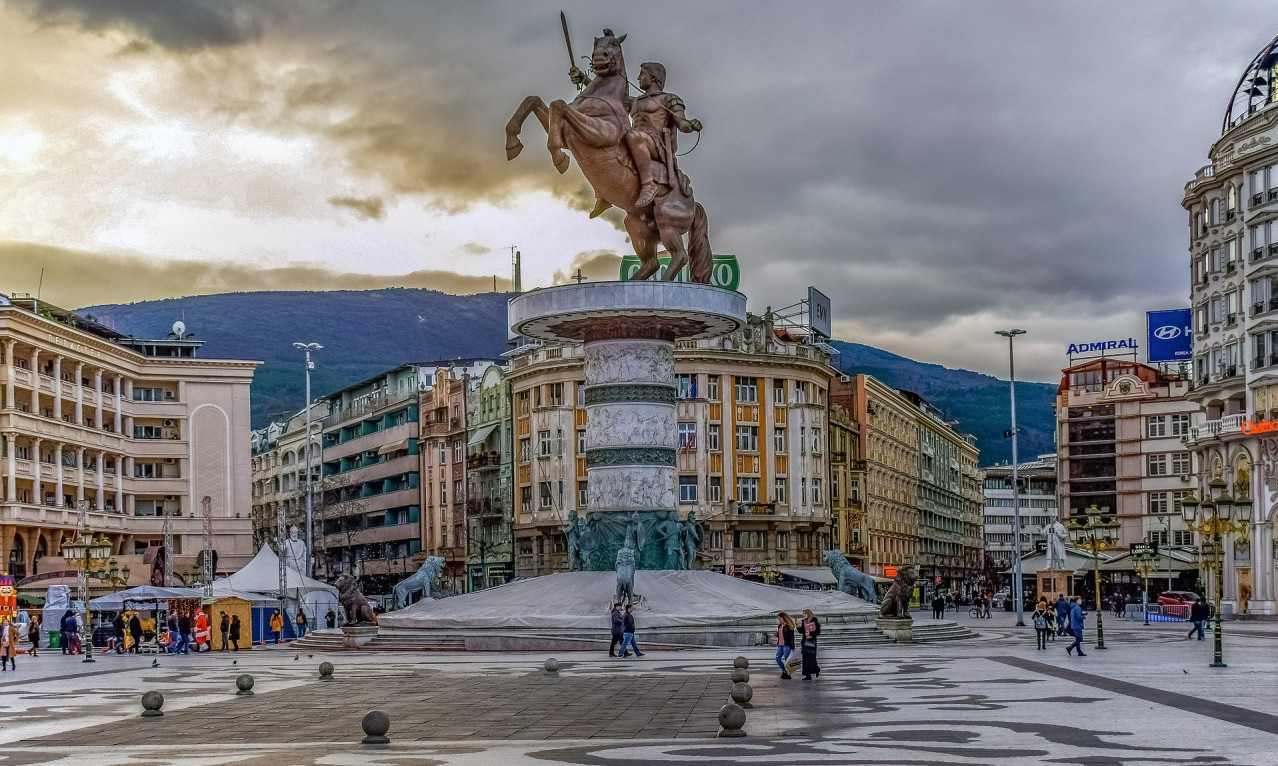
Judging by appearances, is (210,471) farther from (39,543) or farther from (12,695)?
(12,695)

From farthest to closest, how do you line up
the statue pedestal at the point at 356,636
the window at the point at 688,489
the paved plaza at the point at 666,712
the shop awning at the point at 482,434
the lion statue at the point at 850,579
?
1. the shop awning at the point at 482,434
2. the window at the point at 688,489
3. the lion statue at the point at 850,579
4. the statue pedestal at the point at 356,636
5. the paved plaza at the point at 666,712

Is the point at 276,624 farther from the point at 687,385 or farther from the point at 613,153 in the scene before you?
the point at 687,385

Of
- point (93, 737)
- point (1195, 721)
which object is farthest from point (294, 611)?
point (1195, 721)

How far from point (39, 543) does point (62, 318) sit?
15.5 metres

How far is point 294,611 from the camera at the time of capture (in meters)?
68.1

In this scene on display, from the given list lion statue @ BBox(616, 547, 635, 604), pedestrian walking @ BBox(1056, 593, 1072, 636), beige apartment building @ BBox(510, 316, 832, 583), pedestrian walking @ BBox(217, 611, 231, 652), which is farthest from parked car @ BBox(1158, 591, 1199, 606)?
pedestrian walking @ BBox(217, 611, 231, 652)

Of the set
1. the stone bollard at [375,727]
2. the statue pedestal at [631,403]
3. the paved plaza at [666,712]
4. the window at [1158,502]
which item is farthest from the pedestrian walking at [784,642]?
the window at [1158,502]

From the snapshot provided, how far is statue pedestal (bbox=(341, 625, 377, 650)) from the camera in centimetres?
5062

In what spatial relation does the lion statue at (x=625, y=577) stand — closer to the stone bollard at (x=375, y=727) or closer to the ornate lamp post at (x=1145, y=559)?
the stone bollard at (x=375, y=727)

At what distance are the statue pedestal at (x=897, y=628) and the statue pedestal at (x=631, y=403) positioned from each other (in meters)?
6.43

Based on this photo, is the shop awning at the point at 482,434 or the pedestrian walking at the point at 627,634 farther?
the shop awning at the point at 482,434

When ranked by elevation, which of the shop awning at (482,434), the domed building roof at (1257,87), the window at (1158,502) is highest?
the domed building roof at (1257,87)

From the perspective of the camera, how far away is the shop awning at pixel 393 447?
410 ft

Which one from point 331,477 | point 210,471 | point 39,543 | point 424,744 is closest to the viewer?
point 424,744
